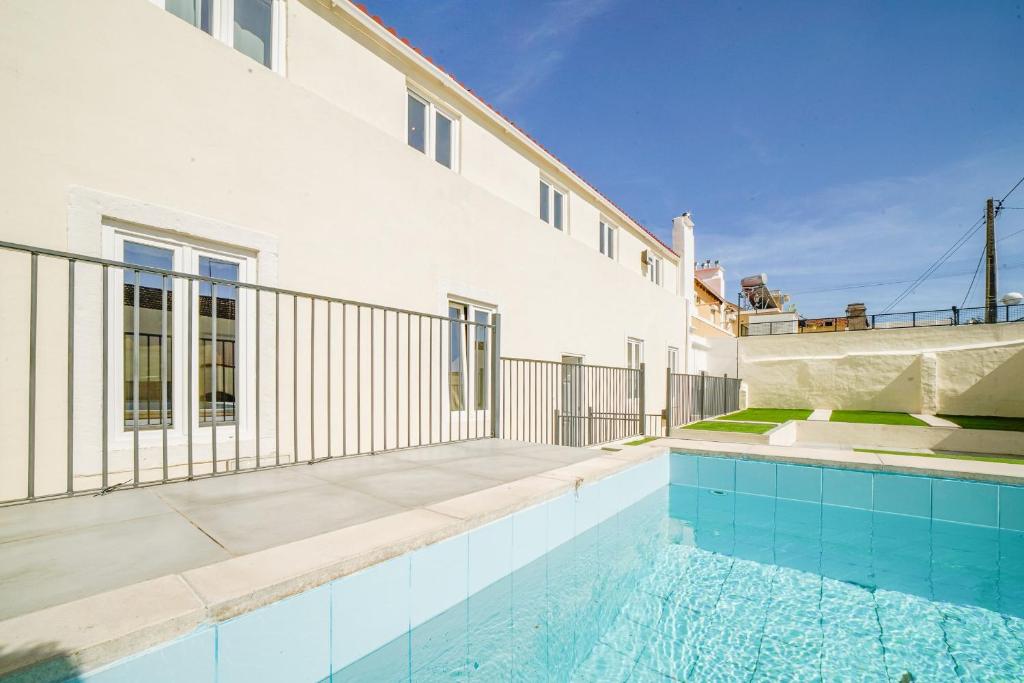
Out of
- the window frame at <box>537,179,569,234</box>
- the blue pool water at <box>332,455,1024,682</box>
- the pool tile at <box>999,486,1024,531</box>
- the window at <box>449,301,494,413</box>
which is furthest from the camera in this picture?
the window frame at <box>537,179,569,234</box>

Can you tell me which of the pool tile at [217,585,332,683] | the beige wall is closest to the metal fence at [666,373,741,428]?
the beige wall

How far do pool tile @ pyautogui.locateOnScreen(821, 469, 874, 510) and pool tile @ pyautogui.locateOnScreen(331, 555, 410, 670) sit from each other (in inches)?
235

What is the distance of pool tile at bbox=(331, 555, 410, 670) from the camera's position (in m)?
1.98

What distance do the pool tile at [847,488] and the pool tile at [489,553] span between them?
514 centimetres

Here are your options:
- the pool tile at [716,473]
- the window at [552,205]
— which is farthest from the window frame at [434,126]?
the pool tile at [716,473]

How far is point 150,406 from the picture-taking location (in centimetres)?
380

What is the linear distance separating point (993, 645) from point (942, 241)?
34029 mm

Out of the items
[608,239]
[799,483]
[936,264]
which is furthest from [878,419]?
[936,264]

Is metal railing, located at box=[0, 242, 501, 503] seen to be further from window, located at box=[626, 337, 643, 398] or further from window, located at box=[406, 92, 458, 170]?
window, located at box=[626, 337, 643, 398]

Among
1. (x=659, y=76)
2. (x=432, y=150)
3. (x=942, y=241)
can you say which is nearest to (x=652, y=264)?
(x=659, y=76)

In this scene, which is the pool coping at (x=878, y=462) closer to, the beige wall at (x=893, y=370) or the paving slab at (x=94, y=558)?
the paving slab at (x=94, y=558)

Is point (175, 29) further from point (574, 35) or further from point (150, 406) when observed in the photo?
point (574, 35)

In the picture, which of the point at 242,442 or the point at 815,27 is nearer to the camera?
the point at 242,442

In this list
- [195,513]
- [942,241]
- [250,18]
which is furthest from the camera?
[942,241]
